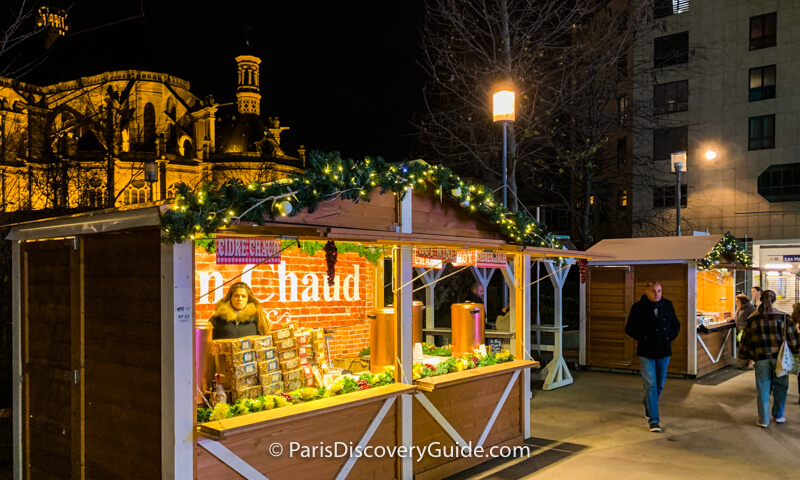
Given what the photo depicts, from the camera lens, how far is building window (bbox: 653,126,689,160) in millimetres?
31125

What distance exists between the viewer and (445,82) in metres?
16.1

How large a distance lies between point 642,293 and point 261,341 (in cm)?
973

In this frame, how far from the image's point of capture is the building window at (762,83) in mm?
28841

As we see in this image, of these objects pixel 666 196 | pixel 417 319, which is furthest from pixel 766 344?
pixel 666 196

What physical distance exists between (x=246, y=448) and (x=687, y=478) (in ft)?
15.1

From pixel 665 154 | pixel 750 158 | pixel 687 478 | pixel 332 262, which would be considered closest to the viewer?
pixel 332 262

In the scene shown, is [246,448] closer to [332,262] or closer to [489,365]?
[332,262]

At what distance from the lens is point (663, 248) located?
43.4ft

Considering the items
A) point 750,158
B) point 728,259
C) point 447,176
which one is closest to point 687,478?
point 447,176

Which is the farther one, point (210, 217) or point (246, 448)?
point (246, 448)

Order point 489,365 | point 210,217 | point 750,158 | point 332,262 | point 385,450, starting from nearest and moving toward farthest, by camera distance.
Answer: point 210,217 < point 332,262 < point 385,450 < point 489,365 < point 750,158

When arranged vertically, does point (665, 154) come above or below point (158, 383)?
above

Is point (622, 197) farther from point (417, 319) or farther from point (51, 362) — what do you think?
point (51, 362)

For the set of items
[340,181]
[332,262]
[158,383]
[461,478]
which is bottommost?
[461,478]
